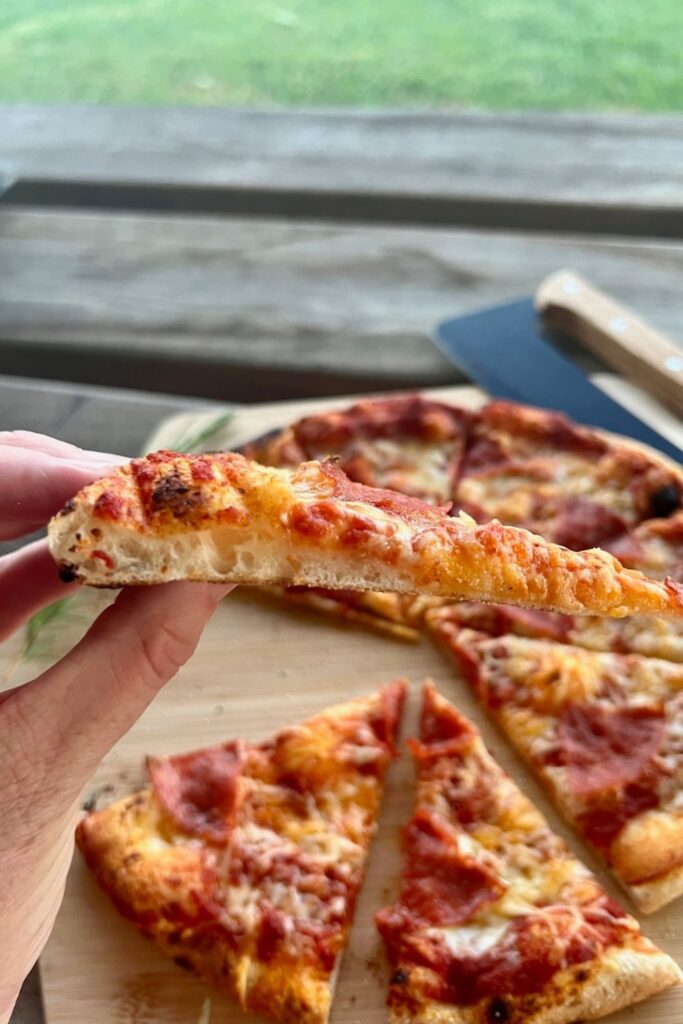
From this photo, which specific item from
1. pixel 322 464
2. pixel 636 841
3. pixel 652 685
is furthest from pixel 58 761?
pixel 652 685

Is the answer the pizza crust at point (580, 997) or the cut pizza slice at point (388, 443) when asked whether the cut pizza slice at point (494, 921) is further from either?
the cut pizza slice at point (388, 443)

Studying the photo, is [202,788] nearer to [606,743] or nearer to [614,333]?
[606,743]

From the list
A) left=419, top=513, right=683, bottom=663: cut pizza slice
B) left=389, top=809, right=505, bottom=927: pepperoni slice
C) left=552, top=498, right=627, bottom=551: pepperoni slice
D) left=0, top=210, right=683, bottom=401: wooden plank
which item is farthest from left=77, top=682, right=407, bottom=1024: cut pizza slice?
left=0, top=210, right=683, bottom=401: wooden plank

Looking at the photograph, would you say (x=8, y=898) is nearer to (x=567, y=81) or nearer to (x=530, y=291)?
(x=530, y=291)

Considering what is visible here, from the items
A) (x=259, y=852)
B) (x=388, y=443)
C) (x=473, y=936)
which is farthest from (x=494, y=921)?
(x=388, y=443)

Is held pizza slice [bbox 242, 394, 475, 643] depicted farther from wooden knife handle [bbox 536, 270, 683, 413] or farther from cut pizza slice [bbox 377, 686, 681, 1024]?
cut pizza slice [bbox 377, 686, 681, 1024]
